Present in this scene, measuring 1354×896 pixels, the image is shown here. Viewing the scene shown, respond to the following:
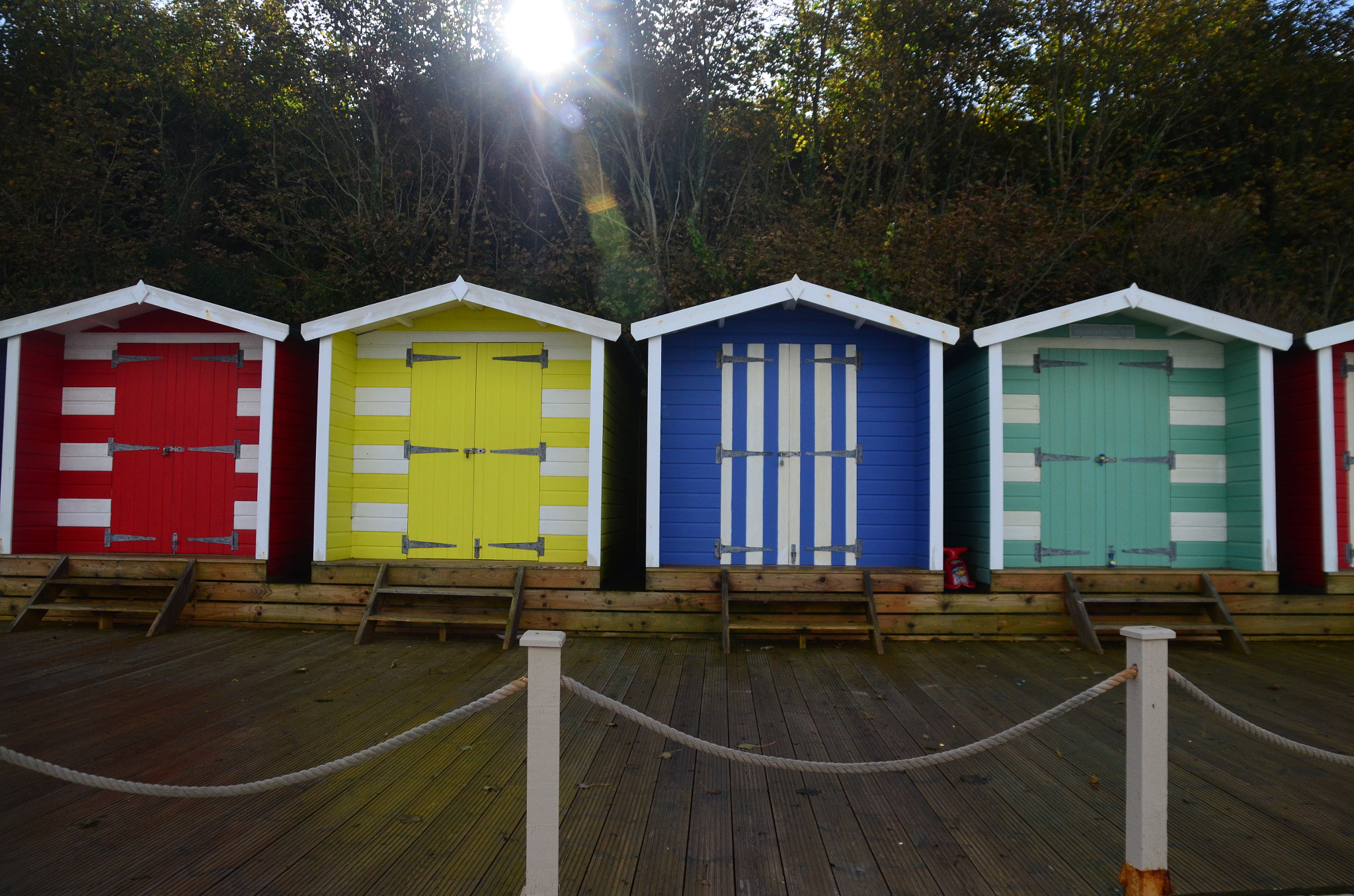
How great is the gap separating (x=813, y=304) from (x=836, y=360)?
0.63m

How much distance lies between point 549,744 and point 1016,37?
44.4 feet

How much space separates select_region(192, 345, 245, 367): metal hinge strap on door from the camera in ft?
22.2

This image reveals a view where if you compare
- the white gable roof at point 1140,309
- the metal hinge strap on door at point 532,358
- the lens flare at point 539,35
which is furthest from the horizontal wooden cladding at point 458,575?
the lens flare at point 539,35

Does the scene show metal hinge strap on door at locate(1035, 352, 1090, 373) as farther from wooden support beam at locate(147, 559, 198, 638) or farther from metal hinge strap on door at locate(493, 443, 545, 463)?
wooden support beam at locate(147, 559, 198, 638)

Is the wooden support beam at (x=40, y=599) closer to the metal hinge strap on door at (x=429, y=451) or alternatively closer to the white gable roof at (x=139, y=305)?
the white gable roof at (x=139, y=305)

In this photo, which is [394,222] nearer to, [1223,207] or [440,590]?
[440,590]

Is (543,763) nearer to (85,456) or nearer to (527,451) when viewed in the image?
(527,451)

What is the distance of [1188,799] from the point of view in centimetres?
295

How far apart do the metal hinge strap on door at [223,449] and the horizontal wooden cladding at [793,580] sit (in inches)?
149

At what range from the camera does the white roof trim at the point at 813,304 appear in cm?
609

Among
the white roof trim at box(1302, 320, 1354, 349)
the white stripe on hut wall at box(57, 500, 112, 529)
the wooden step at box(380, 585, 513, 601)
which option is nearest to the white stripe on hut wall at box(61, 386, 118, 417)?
the white stripe on hut wall at box(57, 500, 112, 529)

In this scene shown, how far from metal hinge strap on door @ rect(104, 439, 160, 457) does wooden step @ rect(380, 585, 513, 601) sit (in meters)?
2.63

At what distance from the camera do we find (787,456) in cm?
646

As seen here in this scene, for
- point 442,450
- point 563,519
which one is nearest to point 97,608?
point 442,450
